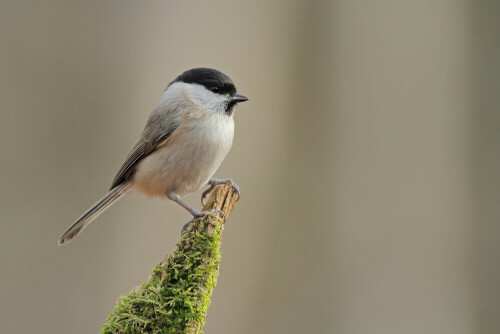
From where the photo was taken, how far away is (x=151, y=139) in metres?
1.97

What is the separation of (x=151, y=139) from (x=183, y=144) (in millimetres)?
188

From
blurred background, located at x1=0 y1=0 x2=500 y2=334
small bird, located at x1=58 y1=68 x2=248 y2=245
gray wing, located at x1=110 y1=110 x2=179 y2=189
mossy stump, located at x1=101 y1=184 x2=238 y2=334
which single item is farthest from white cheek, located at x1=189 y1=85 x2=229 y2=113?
blurred background, located at x1=0 y1=0 x2=500 y2=334

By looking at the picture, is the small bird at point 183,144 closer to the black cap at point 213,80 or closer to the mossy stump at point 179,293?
the black cap at point 213,80

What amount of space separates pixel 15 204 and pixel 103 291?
2.45 feet

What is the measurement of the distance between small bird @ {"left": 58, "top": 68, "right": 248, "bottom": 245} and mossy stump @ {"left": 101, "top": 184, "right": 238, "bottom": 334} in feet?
2.09

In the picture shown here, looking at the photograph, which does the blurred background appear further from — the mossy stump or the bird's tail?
the mossy stump

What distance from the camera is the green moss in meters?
1.06

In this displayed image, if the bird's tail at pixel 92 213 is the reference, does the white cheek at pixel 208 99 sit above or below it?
above

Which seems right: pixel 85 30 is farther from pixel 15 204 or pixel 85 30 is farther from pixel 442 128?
pixel 442 128

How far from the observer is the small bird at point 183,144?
72.4 inches

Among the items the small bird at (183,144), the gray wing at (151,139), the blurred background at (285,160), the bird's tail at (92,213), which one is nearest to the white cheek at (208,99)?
the small bird at (183,144)

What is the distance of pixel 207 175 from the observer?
73.7 inches

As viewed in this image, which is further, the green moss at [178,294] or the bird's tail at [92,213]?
the bird's tail at [92,213]

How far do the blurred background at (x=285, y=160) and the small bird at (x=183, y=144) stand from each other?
1.10 meters
